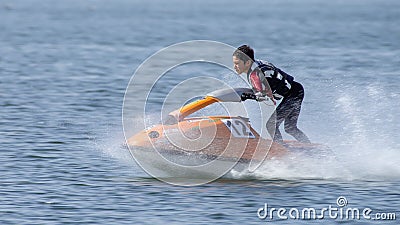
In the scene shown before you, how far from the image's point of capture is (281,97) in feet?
44.9

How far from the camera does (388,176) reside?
13438mm

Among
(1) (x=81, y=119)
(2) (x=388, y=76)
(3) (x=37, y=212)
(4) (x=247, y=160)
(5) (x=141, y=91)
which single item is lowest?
(3) (x=37, y=212)

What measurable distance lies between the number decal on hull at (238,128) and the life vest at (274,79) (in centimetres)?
67

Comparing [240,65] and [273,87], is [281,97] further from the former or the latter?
Answer: [240,65]

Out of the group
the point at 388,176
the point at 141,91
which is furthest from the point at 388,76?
the point at 388,176

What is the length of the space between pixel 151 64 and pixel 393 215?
71.7 feet

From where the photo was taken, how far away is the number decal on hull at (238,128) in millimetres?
13234

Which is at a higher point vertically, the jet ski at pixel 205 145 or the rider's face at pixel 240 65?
the rider's face at pixel 240 65

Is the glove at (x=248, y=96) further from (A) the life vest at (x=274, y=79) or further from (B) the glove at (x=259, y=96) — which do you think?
(A) the life vest at (x=274, y=79)

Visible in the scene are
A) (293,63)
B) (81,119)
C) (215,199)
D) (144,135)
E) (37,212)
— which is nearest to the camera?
(37,212)

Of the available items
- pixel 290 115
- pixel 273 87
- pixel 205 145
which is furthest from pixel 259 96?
pixel 205 145

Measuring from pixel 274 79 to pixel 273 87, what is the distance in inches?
4.8

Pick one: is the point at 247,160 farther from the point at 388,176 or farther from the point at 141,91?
the point at 141,91

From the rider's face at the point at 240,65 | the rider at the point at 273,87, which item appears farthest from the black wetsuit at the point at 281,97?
the rider's face at the point at 240,65
